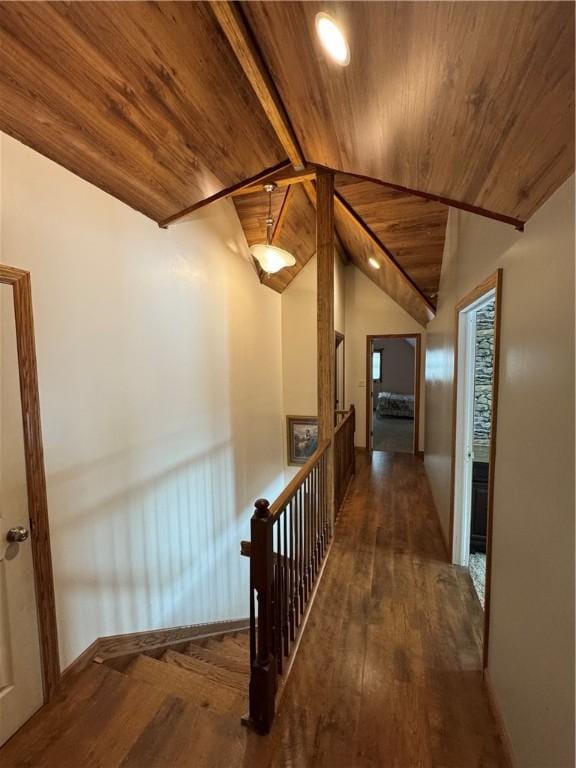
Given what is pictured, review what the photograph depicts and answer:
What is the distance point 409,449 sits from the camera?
5.91 metres

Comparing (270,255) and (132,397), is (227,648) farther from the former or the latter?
(270,255)

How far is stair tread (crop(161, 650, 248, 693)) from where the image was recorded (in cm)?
178

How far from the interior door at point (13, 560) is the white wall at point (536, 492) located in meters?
1.98

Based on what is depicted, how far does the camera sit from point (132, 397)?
2.08 m

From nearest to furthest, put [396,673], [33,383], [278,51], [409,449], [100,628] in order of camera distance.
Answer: [278,51] < [33,383] < [396,673] < [100,628] < [409,449]

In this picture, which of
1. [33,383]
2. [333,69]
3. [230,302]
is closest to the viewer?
[333,69]

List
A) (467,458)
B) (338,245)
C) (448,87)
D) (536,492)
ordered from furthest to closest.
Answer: (338,245) < (467,458) < (536,492) < (448,87)

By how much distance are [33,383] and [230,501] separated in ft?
8.16

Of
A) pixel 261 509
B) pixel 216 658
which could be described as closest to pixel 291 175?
pixel 261 509

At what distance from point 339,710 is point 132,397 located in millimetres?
1961

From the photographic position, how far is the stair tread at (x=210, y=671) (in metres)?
1.78

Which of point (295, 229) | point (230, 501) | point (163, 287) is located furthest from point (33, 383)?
point (295, 229)

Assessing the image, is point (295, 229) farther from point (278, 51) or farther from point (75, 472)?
point (75, 472)

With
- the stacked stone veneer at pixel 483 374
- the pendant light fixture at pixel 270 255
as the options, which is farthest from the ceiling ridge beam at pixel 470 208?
the stacked stone veneer at pixel 483 374
